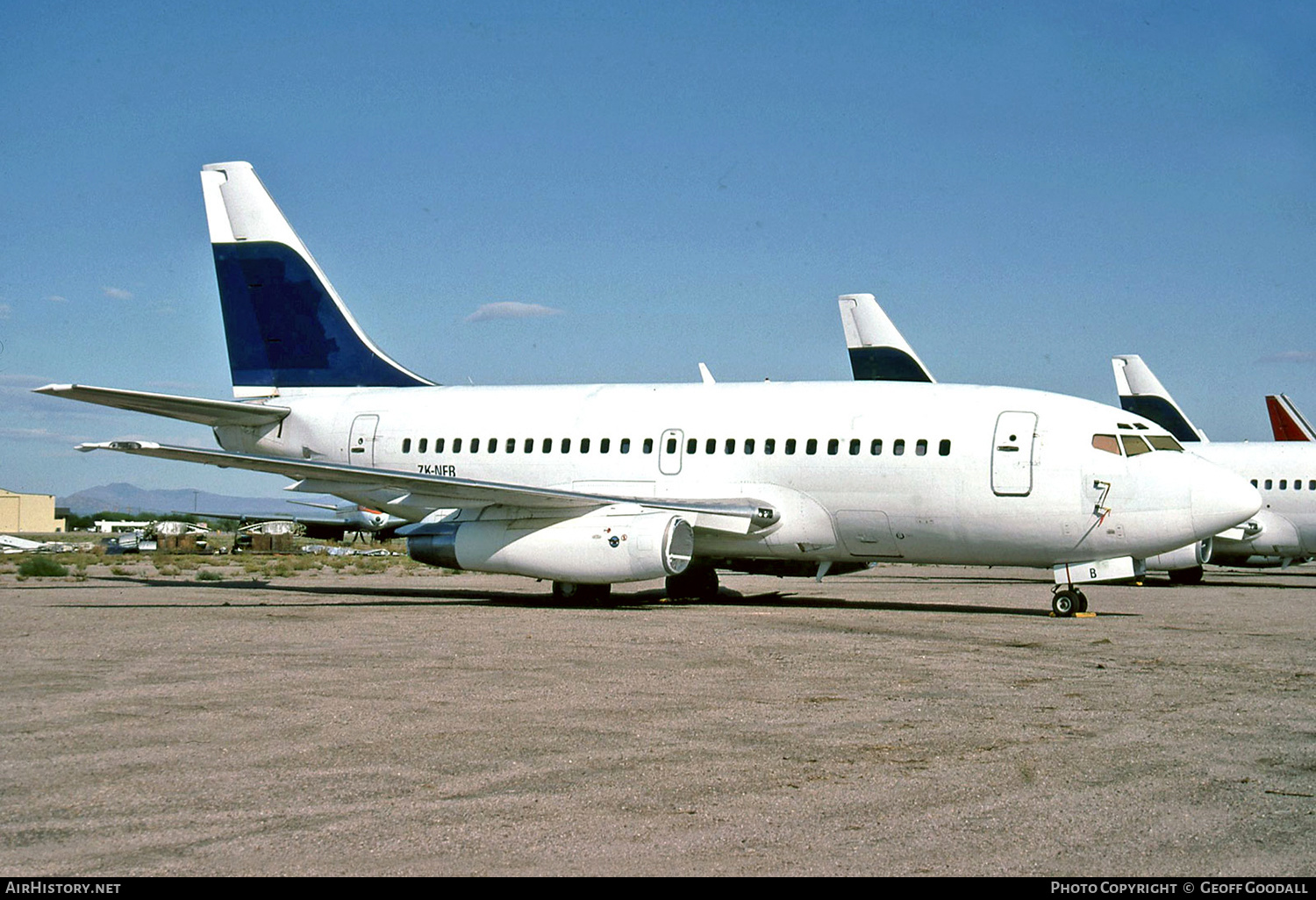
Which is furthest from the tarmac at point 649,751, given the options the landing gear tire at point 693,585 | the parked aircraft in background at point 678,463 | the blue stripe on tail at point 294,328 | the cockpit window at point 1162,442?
the blue stripe on tail at point 294,328

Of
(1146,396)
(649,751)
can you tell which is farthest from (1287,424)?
(649,751)

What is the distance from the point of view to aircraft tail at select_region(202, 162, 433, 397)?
24594 millimetres

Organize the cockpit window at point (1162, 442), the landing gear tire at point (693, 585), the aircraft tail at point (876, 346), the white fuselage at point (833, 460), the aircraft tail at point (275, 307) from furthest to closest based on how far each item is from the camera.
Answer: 1. the aircraft tail at point (876, 346)
2. the aircraft tail at point (275, 307)
3. the landing gear tire at point (693, 585)
4. the cockpit window at point (1162, 442)
5. the white fuselage at point (833, 460)

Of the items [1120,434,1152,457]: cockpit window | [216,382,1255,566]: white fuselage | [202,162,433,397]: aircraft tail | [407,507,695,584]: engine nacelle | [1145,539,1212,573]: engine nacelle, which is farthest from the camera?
[1145,539,1212,573]: engine nacelle

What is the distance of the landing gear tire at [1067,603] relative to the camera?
1839 centimetres

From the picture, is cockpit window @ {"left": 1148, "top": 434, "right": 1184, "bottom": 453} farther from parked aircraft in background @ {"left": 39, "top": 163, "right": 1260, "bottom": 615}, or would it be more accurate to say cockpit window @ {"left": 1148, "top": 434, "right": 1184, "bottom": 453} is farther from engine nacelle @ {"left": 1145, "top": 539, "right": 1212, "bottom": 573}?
engine nacelle @ {"left": 1145, "top": 539, "right": 1212, "bottom": 573}

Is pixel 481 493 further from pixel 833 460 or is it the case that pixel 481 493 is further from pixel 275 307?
pixel 275 307

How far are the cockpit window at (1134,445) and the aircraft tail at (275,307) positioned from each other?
13.2 metres

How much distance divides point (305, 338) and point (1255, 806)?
21266mm

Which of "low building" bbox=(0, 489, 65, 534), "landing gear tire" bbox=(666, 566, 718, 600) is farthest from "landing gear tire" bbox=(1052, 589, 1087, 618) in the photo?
"low building" bbox=(0, 489, 65, 534)

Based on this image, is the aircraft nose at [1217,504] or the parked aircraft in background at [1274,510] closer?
the aircraft nose at [1217,504]

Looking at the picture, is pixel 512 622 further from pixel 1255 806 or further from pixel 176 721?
pixel 1255 806

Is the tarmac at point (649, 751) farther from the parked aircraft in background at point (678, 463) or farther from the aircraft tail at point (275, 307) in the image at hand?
the aircraft tail at point (275, 307)

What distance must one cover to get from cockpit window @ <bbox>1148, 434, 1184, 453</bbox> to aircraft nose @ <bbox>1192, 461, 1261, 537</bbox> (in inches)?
28.6
